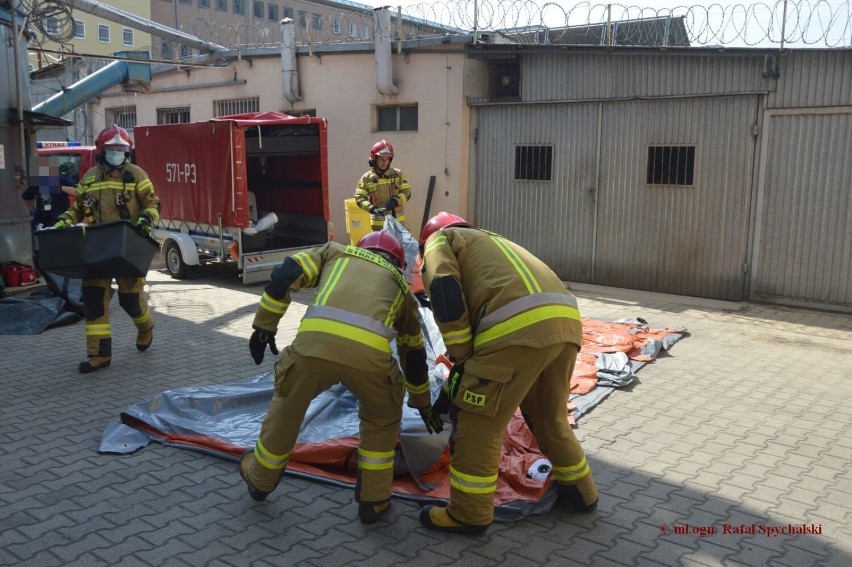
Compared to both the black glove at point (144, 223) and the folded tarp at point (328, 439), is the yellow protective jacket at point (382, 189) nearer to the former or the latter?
the black glove at point (144, 223)

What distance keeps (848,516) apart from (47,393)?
5.87 metres

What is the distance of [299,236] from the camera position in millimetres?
13047

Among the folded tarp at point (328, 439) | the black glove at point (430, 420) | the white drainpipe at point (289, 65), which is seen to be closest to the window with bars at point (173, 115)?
the white drainpipe at point (289, 65)

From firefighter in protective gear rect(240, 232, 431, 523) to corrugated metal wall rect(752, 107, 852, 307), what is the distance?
24.2 feet

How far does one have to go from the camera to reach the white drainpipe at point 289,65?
48.6ft

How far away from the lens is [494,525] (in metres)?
4.16

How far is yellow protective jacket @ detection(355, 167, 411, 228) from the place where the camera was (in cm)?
1093

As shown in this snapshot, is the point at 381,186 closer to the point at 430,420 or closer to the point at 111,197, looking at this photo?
the point at 111,197

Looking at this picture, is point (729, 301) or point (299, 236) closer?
point (729, 301)

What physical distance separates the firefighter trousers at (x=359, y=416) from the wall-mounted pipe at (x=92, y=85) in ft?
31.9

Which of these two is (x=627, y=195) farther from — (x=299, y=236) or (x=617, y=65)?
(x=299, y=236)

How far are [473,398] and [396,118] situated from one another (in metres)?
10.8

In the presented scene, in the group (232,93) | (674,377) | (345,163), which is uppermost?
(232,93)

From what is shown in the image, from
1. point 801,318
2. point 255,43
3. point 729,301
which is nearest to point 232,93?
point 255,43
